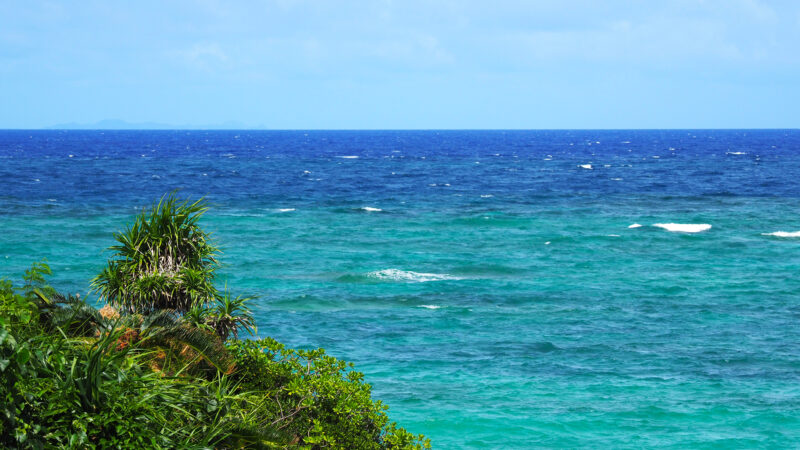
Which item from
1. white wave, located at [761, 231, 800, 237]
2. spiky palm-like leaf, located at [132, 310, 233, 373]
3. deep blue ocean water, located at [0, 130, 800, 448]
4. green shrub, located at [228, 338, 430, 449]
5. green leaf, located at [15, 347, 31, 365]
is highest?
green leaf, located at [15, 347, 31, 365]

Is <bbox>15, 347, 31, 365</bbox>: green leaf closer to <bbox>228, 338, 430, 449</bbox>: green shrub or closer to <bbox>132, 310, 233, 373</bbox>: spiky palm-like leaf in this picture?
<bbox>132, 310, 233, 373</bbox>: spiky palm-like leaf

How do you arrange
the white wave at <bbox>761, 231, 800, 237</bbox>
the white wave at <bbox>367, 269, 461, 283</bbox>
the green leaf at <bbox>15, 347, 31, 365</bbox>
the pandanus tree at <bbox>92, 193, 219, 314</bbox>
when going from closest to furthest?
the green leaf at <bbox>15, 347, 31, 365</bbox> → the pandanus tree at <bbox>92, 193, 219, 314</bbox> → the white wave at <bbox>367, 269, 461, 283</bbox> → the white wave at <bbox>761, 231, 800, 237</bbox>

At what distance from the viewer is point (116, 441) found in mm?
9344

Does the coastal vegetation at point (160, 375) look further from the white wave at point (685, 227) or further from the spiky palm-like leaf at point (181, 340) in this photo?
the white wave at point (685, 227)

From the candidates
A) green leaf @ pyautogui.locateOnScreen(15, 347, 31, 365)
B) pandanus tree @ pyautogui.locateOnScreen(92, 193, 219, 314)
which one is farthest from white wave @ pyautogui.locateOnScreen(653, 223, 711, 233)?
green leaf @ pyautogui.locateOnScreen(15, 347, 31, 365)

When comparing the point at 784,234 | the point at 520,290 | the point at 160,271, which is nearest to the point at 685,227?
the point at 784,234

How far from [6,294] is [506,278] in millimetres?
38165

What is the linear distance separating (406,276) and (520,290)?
22.4 ft

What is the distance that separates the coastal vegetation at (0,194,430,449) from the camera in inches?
362

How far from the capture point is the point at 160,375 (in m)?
10.8

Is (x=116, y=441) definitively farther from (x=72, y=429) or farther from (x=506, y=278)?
(x=506, y=278)

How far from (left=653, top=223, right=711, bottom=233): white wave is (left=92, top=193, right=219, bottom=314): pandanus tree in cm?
5085

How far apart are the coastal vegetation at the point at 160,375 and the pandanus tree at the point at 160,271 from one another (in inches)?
1.1

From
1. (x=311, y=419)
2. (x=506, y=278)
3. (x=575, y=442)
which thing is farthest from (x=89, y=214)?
(x=311, y=419)
